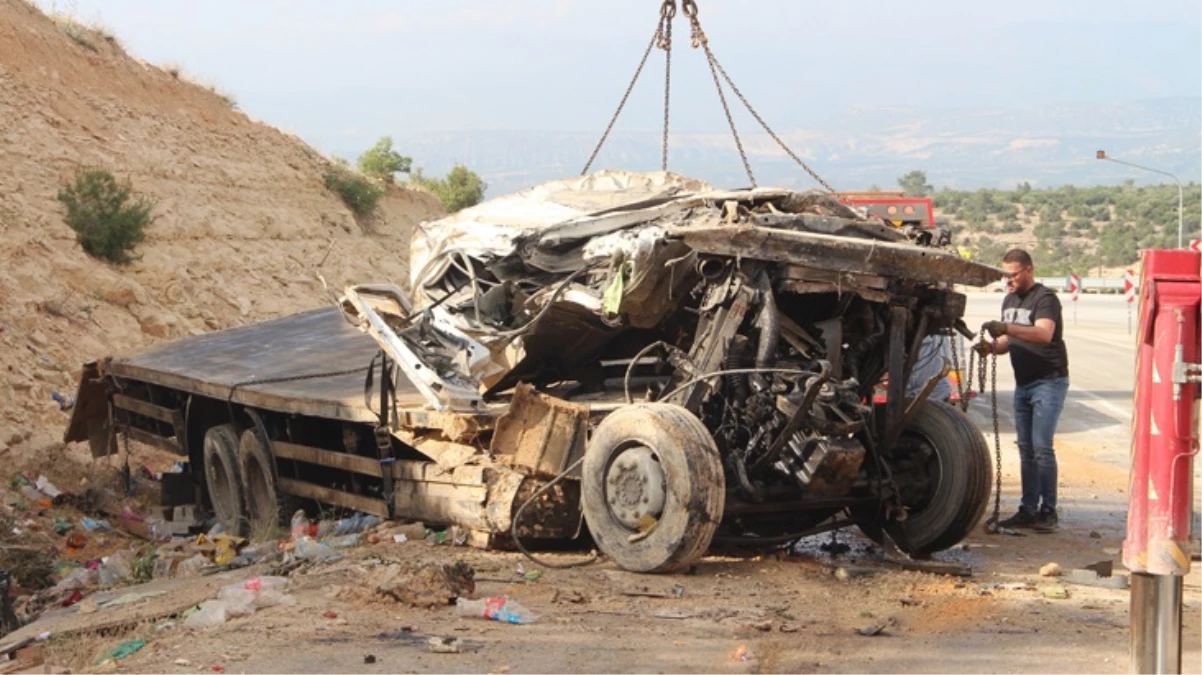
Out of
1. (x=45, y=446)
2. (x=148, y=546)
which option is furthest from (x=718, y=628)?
(x=45, y=446)

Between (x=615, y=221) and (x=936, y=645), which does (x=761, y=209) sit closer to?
(x=615, y=221)

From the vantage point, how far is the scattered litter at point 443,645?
21.8 feet

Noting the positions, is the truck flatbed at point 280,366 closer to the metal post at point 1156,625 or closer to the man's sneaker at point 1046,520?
the man's sneaker at point 1046,520

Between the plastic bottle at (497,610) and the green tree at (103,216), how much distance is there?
1623 centimetres

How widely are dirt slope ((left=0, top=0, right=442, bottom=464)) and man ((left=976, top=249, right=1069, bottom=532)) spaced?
1051 cm

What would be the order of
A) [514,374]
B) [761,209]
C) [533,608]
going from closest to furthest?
[533,608], [761,209], [514,374]

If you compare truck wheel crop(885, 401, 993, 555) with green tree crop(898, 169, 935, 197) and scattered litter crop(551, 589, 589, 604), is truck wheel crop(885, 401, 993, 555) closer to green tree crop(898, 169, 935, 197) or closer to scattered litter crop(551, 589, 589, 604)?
scattered litter crop(551, 589, 589, 604)

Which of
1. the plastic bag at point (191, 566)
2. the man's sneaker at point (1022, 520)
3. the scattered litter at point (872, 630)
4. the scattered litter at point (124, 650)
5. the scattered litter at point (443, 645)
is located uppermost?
the scattered litter at point (443, 645)

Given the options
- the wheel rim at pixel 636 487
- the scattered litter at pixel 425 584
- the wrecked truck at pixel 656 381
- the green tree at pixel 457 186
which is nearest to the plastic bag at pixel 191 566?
the wrecked truck at pixel 656 381

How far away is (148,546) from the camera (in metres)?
12.4

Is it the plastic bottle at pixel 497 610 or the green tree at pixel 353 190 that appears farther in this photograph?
the green tree at pixel 353 190

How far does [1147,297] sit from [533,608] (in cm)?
407

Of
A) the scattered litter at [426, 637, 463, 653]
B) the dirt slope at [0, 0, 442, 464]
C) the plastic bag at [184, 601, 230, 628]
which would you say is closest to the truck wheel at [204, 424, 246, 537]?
the dirt slope at [0, 0, 442, 464]

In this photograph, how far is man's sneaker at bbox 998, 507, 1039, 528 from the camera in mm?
10756
